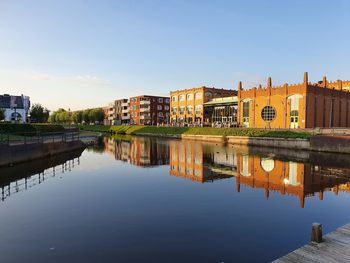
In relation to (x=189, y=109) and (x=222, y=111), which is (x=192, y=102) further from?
(x=222, y=111)

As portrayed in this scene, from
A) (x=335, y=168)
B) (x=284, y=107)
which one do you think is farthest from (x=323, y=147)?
(x=284, y=107)

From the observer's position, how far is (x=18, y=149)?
28016 mm

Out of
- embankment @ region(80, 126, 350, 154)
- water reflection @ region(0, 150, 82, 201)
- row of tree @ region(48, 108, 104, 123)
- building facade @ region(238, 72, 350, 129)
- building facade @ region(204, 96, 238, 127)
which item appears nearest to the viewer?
water reflection @ region(0, 150, 82, 201)

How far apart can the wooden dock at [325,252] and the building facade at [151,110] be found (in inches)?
4671

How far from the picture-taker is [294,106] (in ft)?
212

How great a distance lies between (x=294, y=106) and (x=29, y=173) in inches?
2273

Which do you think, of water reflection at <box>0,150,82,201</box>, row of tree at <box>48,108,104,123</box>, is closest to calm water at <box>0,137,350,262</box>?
water reflection at <box>0,150,82,201</box>

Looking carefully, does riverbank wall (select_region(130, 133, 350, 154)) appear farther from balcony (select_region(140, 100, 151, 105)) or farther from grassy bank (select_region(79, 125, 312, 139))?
balcony (select_region(140, 100, 151, 105))

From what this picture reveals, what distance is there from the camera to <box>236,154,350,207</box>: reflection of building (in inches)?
767

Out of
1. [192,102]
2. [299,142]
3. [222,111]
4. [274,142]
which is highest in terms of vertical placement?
[192,102]

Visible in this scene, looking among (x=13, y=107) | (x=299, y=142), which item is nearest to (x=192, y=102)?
(x=299, y=142)

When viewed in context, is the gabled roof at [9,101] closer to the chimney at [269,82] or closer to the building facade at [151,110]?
the building facade at [151,110]

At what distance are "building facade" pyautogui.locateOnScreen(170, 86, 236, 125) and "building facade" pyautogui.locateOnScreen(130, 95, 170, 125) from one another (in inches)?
851

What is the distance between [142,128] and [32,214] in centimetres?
8458
